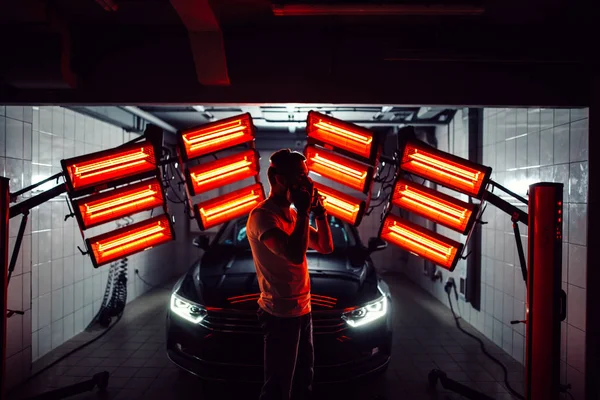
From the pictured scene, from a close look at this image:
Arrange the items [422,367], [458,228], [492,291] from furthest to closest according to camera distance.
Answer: [492,291]
[422,367]
[458,228]

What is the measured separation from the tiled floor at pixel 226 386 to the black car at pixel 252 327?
438 millimetres

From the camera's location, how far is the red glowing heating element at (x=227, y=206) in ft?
9.74

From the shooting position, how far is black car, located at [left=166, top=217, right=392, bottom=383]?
311 centimetres

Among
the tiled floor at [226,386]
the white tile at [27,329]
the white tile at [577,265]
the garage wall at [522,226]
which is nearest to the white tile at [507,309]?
the garage wall at [522,226]

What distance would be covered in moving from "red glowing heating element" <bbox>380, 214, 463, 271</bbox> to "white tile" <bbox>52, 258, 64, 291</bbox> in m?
4.06

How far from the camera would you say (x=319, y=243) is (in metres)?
2.44

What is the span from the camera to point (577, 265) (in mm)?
3182

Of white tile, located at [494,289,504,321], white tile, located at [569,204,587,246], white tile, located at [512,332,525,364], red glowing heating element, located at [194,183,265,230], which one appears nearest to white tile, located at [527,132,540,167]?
white tile, located at [569,204,587,246]

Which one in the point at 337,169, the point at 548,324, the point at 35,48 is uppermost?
the point at 35,48

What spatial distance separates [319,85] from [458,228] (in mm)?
1562

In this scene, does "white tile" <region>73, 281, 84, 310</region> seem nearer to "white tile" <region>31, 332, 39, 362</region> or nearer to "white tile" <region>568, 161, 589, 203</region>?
"white tile" <region>31, 332, 39, 362</region>

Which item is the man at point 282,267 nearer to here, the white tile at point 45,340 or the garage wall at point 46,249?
the garage wall at point 46,249

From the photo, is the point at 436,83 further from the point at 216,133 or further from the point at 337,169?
the point at 216,133

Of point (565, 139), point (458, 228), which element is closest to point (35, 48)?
point (458, 228)
